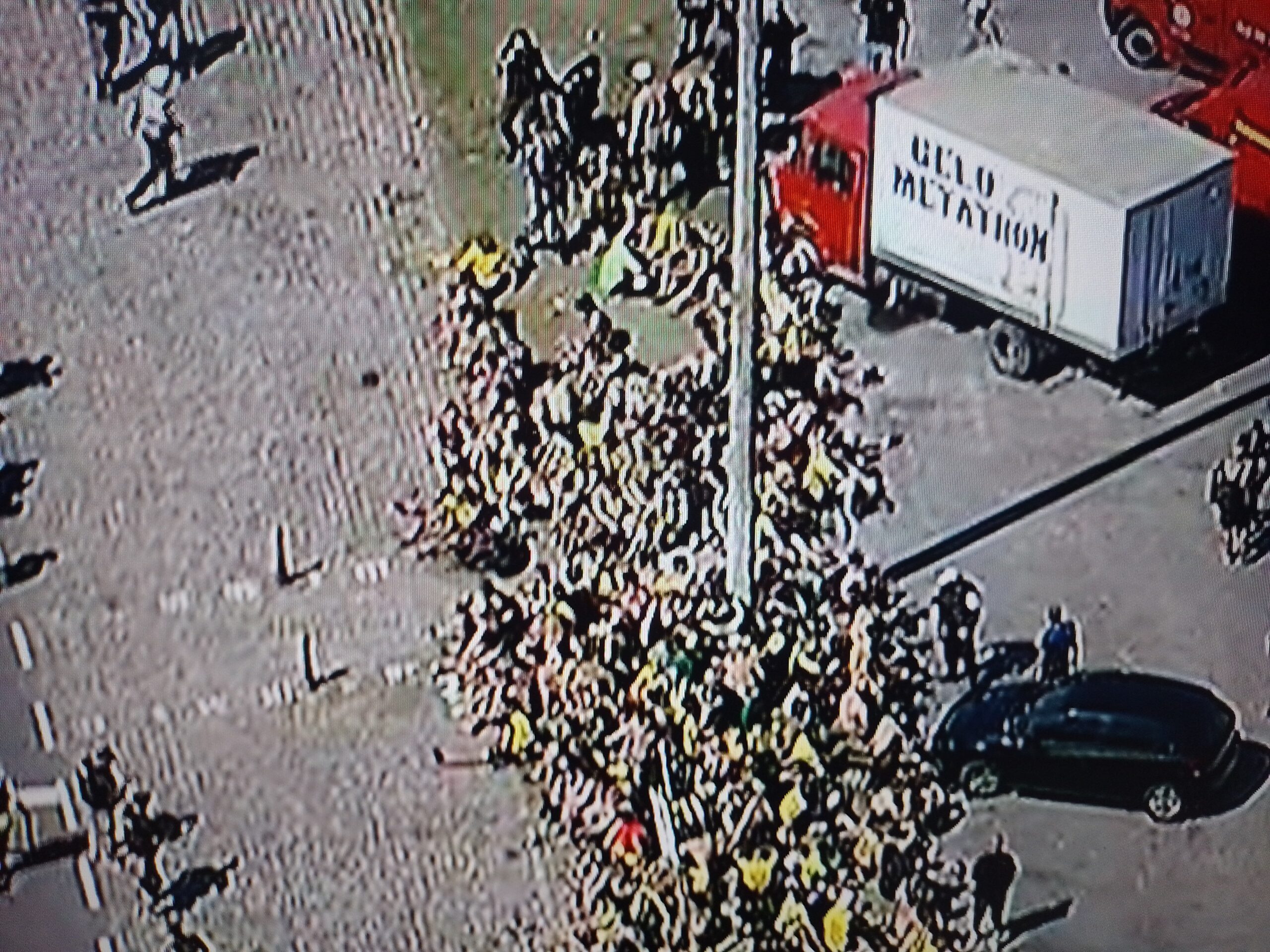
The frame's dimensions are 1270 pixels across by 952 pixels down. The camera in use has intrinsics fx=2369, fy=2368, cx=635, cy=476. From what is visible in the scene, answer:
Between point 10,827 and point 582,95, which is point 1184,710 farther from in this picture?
point 10,827

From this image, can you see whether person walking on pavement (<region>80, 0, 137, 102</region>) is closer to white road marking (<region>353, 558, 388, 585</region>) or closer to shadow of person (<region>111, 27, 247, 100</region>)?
shadow of person (<region>111, 27, 247, 100</region>)

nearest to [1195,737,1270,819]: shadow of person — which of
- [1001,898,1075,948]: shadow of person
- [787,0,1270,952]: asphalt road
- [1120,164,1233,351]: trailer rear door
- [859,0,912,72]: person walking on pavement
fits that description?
[787,0,1270,952]: asphalt road

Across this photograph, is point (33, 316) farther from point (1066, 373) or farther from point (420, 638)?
point (1066, 373)

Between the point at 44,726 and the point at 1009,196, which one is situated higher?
the point at 1009,196

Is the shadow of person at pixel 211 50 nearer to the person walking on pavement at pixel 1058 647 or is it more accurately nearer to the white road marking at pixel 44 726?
the white road marking at pixel 44 726

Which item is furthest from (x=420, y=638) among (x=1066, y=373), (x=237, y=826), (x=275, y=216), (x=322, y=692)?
(x=1066, y=373)

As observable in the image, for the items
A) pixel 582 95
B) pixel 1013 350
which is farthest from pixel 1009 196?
pixel 582 95
